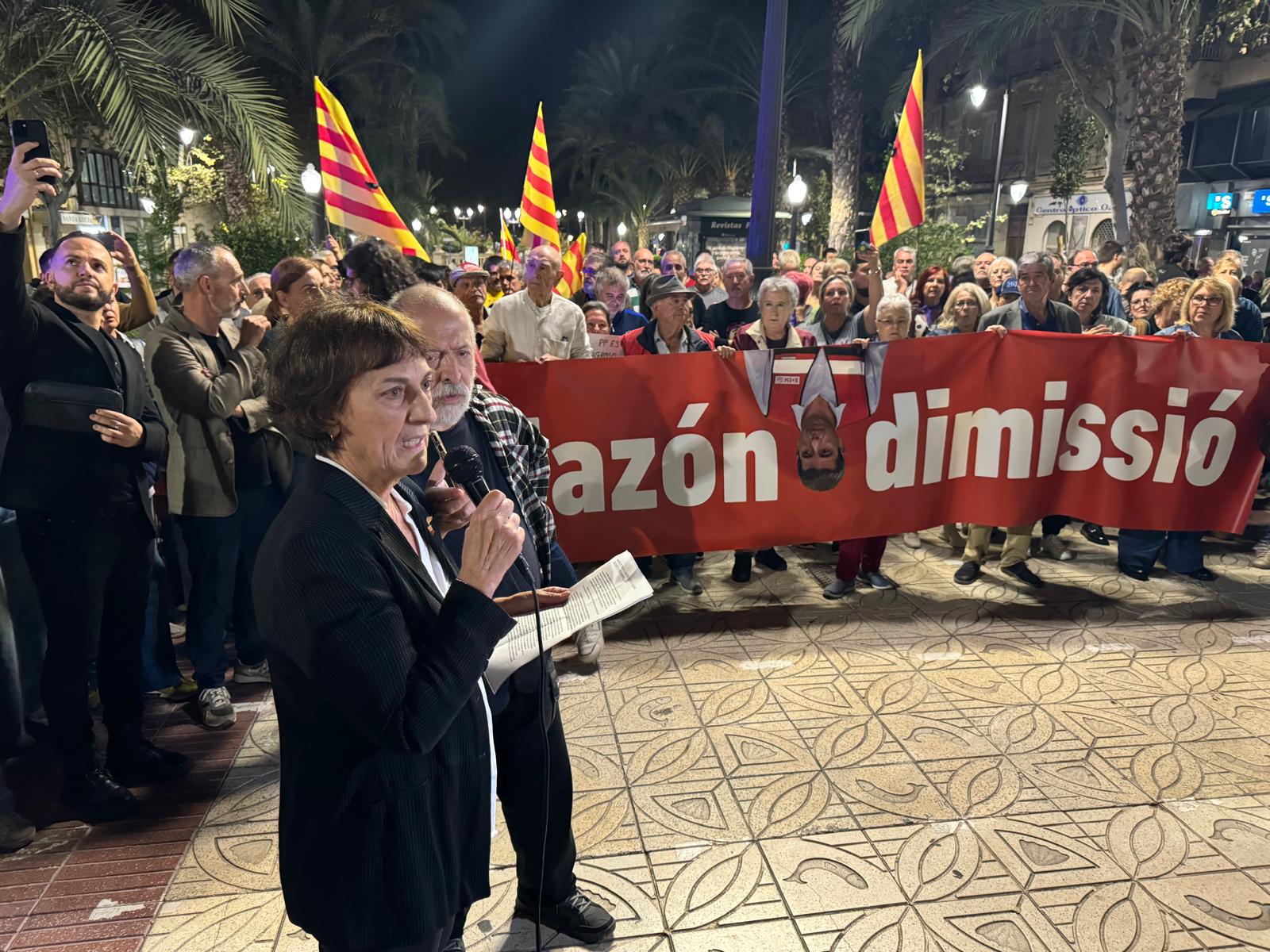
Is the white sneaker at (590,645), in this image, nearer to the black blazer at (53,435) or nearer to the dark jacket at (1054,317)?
the black blazer at (53,435)

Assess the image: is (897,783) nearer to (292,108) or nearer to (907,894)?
(907,894)

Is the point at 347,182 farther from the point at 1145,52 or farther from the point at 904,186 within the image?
the point at 1145,52

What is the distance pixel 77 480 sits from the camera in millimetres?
3139

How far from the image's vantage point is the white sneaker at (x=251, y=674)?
4.32 m

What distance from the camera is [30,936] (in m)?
2.68

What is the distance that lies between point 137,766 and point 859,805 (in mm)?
2849

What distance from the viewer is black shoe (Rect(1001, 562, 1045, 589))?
5488 mm

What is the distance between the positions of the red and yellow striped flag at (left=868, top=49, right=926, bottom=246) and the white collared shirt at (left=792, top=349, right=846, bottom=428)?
2012 mm

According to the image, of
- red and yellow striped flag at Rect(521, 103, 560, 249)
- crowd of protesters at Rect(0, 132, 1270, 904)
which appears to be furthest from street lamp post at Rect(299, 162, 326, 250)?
crowd of protesters at Rect(0, 132, 1270, 904)

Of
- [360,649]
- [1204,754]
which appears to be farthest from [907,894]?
[360,649]

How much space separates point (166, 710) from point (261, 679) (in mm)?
438

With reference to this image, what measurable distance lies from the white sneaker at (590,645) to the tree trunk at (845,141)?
18068 millimetres

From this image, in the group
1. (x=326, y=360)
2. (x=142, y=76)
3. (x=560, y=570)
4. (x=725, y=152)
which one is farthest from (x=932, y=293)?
(x=725, y=152)

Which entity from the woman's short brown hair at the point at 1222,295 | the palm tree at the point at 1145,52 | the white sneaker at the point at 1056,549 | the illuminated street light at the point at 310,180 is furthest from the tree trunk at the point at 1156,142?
the illuminated street light at the point at 310,180
